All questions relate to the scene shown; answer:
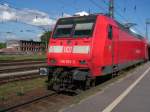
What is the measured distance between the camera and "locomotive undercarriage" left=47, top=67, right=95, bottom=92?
13.0 m

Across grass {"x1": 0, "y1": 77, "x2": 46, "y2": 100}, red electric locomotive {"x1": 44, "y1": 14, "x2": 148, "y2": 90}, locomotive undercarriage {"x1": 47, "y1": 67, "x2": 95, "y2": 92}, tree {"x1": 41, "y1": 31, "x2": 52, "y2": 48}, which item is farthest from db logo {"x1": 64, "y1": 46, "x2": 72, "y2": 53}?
tree {"x1": 41, "y1": 31, "x2": 52, "y2": 48}

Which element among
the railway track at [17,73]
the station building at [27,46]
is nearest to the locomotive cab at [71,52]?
the railway track at [17,73]

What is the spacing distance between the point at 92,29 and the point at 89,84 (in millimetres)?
2261

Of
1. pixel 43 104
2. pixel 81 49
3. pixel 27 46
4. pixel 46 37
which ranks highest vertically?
pixel 46 37

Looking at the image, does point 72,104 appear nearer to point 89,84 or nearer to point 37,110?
point 37,110

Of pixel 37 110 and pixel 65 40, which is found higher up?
pixel 65 40

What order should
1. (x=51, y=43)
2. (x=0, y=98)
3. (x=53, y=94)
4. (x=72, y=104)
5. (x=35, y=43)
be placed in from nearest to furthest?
(x=72, y=104)
(x=0, y=98)
(x=53, y=94)
(x=51, y=43)
(x=35, y=43)

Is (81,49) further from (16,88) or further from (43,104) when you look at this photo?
(16,88)

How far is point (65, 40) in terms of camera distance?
13945 millimetres

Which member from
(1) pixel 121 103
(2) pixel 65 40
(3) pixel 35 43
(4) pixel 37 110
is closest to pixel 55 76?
(2) pixel 65 40

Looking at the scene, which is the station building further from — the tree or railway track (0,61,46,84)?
railway track (0,61,46,84)

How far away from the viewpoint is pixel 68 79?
43.8ft

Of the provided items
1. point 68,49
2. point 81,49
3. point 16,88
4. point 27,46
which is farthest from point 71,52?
point 27,46

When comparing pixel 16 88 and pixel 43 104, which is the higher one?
pixel 16 88
